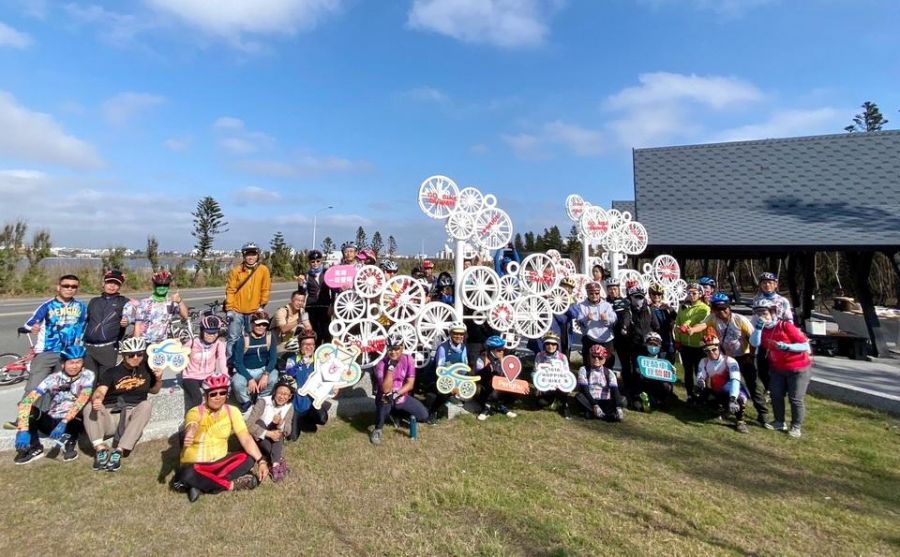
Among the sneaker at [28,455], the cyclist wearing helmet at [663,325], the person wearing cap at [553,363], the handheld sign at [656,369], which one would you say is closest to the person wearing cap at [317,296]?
the person wearing cap at [553,363]

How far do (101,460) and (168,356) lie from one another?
40.5 inches

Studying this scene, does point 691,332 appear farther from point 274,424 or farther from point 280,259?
point 280,259

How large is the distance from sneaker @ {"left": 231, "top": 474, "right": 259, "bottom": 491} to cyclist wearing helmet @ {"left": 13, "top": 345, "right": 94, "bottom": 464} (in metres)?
1.79

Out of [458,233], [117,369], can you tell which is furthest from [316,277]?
[117,369]

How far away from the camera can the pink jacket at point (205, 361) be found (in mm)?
4766

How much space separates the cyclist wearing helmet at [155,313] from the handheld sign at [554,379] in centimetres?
434

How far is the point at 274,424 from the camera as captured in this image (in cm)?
425

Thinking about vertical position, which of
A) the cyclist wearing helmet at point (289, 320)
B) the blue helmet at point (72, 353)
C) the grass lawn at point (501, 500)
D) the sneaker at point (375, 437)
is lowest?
the grass lawn at point (501, 500)

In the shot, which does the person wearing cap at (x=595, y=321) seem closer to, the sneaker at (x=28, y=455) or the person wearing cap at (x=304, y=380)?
the person wearing cap at (x=304, y=380)

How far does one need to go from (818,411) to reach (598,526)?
14.6ft

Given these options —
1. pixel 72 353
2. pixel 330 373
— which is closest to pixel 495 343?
pixel 330 373

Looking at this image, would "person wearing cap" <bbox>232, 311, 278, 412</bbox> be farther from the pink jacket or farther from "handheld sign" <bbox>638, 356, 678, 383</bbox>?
"handheld sign" <bbox>638, 356, 678, 383</bbox>

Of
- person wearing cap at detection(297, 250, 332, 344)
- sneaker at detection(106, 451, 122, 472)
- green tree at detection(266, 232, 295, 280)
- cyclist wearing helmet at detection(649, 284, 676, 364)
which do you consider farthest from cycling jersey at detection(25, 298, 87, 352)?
green tree at detection(266, 232, 295, 280)

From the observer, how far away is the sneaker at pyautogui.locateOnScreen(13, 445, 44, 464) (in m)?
4.15
